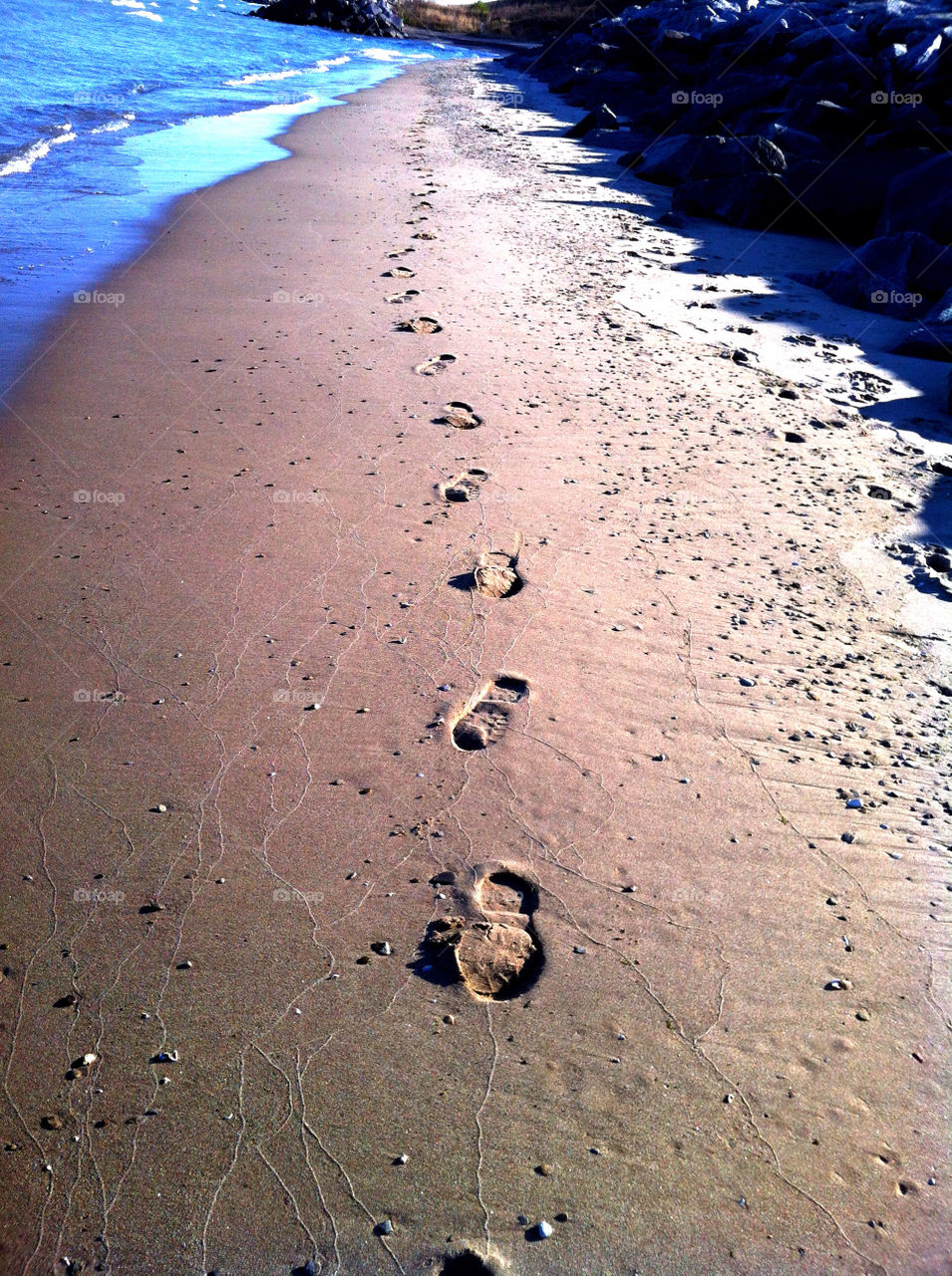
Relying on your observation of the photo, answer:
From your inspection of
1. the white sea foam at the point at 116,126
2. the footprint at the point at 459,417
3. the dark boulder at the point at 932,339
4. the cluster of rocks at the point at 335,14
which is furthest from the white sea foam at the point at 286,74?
the footprint at the point at 459,417

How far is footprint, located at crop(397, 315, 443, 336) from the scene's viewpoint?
6.91 meters

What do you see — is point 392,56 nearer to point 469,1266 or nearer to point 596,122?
point 596,122

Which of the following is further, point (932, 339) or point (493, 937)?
point (932, 339)

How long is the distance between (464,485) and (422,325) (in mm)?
2537

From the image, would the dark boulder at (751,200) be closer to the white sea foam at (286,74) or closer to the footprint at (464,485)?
the footprint at (464,485)

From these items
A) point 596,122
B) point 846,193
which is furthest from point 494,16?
point 846,193

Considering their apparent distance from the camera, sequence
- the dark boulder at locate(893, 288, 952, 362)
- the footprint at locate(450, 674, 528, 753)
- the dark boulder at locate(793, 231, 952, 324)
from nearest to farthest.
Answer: the footprint at locate(450, 674, 528, 753)
the dark boulder at locate(893, 288, 952, 362)
the dark boulder at locate(793, 231, 952, 324)

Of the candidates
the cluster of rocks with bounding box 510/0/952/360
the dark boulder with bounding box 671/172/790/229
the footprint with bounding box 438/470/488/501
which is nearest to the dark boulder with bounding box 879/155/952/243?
the cluster of rocks with bounding box 510/0/952/360

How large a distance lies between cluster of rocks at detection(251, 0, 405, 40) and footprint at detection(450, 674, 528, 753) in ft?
171

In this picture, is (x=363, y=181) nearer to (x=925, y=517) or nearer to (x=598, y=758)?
(x=925, y=517)

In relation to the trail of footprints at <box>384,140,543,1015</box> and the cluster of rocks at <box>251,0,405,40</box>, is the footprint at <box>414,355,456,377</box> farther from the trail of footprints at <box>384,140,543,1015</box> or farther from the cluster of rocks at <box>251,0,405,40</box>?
the cluster of rocks at <box>251,0,405,40</box>

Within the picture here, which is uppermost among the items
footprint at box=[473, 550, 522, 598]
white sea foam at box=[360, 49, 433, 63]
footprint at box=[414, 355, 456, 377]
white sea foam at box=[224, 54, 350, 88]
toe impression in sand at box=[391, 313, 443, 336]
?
white sea foam at box=[360, 49, 433, 63]

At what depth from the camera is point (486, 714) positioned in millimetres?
3539

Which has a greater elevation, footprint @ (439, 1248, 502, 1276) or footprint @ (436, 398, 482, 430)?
footprint @ (436, 398, 482, 430)
